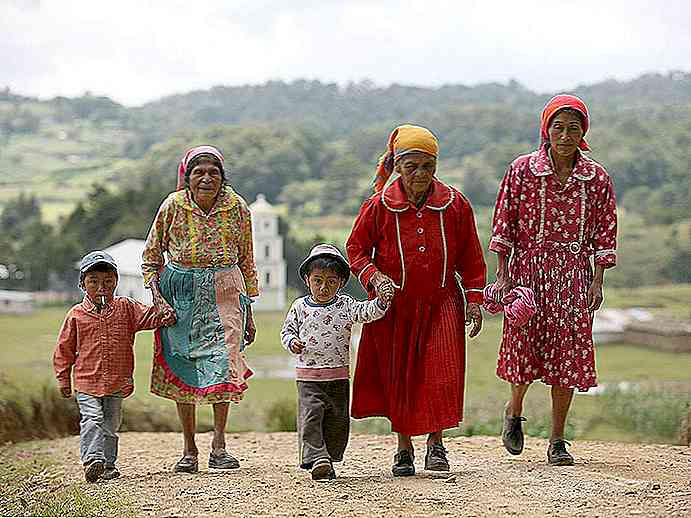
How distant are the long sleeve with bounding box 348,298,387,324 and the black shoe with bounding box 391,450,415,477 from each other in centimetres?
63

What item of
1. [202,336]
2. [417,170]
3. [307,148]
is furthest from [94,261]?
[307,148]

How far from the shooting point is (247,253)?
502cm

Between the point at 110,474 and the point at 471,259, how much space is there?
1.86 metres

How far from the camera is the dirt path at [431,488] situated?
4.18 m

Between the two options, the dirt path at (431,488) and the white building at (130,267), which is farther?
the white building at (130,267)

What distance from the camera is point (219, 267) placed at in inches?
194

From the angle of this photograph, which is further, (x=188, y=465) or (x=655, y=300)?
(x=655, y=300)

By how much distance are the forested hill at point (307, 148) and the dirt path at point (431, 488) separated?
3.58 metres

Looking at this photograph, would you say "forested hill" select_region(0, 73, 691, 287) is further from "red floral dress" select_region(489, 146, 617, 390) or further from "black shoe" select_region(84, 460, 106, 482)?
"black shoe" select_region(84, 460, 106, 482)

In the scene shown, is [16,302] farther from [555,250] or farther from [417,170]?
[555,250]

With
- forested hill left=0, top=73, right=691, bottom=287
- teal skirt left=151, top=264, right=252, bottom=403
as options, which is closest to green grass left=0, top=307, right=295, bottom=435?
forested hill left=0, top=73, right=691, bottom=287

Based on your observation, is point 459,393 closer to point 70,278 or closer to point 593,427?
point 593,427

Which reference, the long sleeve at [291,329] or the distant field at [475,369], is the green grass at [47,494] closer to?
the long sleeve at [291,329]

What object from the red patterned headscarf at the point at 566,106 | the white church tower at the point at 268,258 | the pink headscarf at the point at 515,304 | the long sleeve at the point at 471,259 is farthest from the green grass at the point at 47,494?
the white church tower at the point at 268,258
